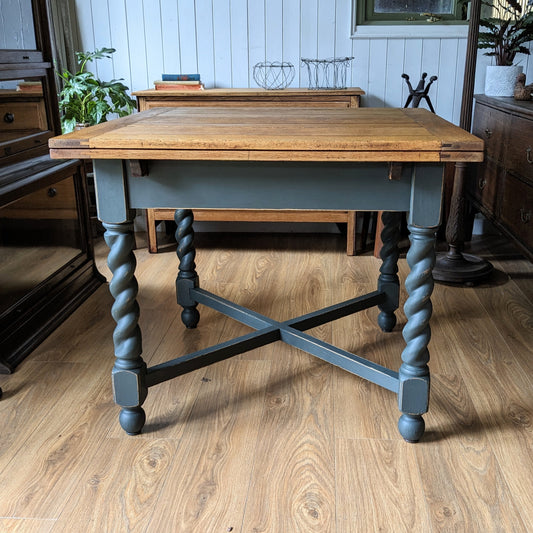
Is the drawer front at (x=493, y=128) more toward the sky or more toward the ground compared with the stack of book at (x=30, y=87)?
more toward the ground

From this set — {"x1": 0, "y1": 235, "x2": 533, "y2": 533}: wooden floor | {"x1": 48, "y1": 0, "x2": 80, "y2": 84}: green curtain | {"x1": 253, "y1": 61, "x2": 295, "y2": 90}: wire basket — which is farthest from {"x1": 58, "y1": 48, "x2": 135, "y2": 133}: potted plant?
{"x1": 0, "y1": 235, "x2": 533, "y2": 533}: wooden floor

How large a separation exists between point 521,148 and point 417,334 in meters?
1.40

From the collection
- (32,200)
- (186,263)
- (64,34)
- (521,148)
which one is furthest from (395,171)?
(64,34)

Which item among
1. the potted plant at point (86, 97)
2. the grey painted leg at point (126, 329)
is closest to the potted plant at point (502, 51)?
the potted plant at point (86, 97)

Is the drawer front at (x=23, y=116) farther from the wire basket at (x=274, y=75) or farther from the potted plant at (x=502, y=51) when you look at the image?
the potted plant at (x=502, y=51)

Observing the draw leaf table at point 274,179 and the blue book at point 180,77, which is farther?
the blue book at point 180,77

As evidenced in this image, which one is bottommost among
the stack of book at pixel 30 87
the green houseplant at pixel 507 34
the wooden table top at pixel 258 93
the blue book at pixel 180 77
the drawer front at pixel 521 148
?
the drawer front at pixel 521 148

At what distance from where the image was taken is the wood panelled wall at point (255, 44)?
3.51 m

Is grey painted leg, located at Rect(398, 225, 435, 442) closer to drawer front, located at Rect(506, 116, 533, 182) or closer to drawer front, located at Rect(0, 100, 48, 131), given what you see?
drawer front, located at Rect(506, 116, 533, 182)

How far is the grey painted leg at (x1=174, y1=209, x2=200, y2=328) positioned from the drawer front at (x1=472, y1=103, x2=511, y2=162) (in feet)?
5.06

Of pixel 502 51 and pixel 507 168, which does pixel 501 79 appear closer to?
pixel 502 51

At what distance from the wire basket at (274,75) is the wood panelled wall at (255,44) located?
3 cm

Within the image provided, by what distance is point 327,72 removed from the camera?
3594mm

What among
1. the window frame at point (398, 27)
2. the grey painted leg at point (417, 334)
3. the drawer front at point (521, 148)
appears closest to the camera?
the grey painted leg at point (417, 334)
